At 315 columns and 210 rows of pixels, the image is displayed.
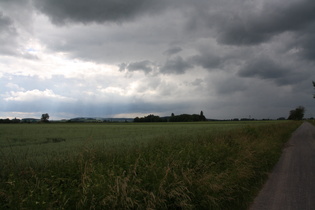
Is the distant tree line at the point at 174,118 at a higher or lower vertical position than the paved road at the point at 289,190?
higher

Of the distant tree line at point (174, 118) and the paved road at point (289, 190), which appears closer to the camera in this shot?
the paved road at point (289, 190)

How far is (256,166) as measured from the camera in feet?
27.1

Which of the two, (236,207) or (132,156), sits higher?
(132,156)

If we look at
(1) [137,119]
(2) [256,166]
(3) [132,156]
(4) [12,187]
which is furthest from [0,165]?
(1) [137,119]

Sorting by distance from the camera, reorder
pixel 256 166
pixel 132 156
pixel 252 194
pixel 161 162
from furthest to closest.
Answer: pixel 256 166
pixel 132 156
pixel 161 162
pixel 252 194

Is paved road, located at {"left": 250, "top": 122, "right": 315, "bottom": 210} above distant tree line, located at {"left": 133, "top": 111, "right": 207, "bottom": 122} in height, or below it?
below

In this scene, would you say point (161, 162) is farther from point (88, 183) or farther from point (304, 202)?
point (304, 202)

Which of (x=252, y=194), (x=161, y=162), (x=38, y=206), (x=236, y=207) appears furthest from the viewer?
(x=161, y=162)

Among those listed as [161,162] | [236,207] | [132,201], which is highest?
[161,162]

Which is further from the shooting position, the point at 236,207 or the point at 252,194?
the point at 252,194

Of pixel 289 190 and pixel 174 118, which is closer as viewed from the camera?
pixel 289 190

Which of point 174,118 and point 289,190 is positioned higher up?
point 174,118

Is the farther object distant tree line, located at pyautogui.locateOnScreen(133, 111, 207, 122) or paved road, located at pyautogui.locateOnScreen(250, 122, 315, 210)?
distant tree line, located at pyautogui.locateOnScreen(133, 111, 207, 122)

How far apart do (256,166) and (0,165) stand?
25.9 feet
